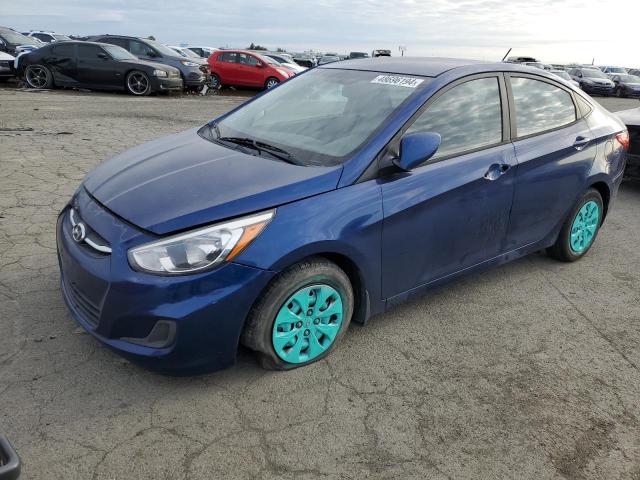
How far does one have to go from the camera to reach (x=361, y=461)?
2.37 meters

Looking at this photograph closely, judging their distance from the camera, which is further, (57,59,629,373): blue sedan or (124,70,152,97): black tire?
(124,70,152,97): black tire

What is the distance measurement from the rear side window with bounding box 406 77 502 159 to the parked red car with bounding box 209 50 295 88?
56.4ft

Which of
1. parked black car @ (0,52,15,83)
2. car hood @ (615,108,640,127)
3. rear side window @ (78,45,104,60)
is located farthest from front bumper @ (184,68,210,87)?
car hood @ (615,108,640,127)

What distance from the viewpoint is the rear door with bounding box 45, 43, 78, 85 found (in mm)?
14844

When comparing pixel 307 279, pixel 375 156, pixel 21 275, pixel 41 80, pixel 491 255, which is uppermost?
pixel 375 156

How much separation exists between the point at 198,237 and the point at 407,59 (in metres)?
2.27

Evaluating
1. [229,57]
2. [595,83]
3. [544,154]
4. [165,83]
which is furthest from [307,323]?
[595,83]

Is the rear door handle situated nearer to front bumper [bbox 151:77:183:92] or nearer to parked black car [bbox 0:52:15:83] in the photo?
front bumper [bbox 151:77:183:92]

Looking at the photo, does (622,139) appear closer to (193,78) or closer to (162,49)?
(193,78)

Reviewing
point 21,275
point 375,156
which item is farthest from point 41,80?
point 375,156

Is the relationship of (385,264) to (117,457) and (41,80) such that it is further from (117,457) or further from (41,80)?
(41,80)

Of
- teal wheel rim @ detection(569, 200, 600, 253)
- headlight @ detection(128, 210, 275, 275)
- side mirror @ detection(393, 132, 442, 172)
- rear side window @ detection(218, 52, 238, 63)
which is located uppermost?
side mirror @ detection(393, 132, 442, 172)

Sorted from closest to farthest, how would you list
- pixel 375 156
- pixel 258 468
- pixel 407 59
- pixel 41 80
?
pixel 258 468
pixel 375 156
pixel 407 59
pixel 41 80

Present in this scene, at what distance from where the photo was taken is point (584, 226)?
4520mm
